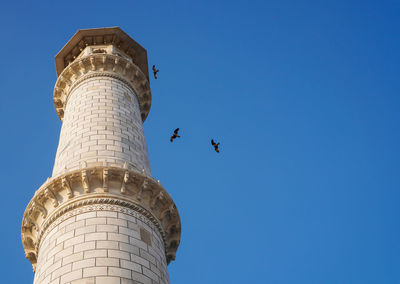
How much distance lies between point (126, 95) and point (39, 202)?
21.9 ft

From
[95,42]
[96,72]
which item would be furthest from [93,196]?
[95,42]

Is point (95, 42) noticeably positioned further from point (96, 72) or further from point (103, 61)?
point (96, 72)

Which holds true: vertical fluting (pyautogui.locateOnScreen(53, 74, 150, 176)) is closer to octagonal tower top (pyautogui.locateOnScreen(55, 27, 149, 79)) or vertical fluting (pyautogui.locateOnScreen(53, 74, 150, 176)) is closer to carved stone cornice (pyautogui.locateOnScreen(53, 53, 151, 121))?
carved stone cornice (pyautogui.locateOnScreen(53, 53, 151, 121))

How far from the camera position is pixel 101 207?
13.2 meters

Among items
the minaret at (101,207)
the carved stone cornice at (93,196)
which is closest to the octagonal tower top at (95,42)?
the minaret at (101,207)

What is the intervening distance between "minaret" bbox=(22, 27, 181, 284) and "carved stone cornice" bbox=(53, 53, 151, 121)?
0.71m

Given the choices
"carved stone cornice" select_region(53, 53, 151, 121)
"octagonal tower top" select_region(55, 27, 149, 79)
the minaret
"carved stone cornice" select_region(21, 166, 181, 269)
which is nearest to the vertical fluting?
the minaret

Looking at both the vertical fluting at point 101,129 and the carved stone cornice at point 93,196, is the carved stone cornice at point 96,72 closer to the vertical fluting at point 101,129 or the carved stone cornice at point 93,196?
the vertical fluting at point 101,129

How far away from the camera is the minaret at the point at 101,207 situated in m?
11.7

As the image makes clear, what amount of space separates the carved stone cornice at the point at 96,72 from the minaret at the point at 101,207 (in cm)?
71

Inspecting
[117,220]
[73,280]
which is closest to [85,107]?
[117,220]

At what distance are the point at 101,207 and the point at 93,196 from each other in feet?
1.50

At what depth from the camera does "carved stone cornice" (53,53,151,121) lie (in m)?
20.5

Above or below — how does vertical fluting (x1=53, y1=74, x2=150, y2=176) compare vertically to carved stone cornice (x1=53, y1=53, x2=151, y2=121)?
below
